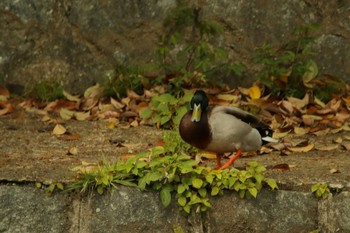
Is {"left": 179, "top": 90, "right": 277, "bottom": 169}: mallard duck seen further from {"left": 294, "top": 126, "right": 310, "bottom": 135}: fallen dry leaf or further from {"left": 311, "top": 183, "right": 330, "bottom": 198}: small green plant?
{"left": 294, "top": 126, "right": 310, "bottom": 135}: fallen dry leaf

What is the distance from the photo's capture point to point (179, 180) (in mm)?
4824

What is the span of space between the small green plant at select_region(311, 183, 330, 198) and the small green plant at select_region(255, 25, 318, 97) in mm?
2094

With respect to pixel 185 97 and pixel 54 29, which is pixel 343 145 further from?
pixel 54 29

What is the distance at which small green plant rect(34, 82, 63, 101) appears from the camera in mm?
6965

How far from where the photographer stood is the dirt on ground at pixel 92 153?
4969 millimetres

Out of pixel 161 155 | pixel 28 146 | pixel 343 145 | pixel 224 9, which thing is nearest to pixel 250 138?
pixel 161 155

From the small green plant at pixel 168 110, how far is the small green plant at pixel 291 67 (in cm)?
89

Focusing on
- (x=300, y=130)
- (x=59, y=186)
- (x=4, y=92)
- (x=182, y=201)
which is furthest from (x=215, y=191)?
(x=4, y=92)

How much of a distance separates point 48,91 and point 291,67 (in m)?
2.06

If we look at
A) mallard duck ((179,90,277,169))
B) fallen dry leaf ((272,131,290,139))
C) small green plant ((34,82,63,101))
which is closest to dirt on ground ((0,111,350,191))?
fallen dry leaf ((272,131,290,139))

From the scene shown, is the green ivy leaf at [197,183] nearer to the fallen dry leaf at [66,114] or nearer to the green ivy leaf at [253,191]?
the green ivy leaf at [253,191]

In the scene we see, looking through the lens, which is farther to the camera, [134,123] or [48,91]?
[48,91]

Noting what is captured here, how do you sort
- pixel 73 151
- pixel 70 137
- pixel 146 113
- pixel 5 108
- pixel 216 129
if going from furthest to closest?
pixel 5 108, pixel 146 113, pixel 70 137, pixel 73 151, pixel 216 129

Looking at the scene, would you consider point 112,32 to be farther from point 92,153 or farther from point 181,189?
point 181,189
